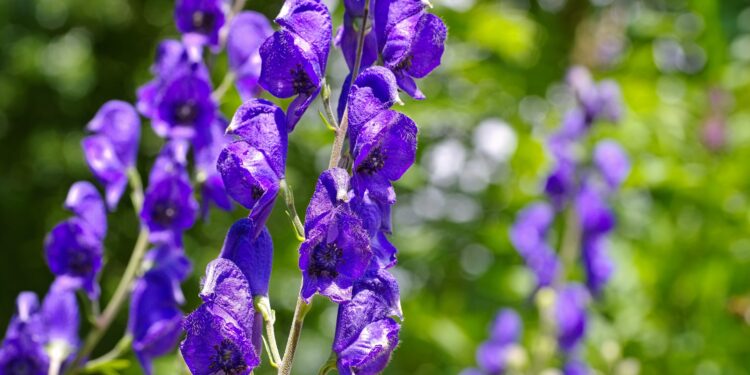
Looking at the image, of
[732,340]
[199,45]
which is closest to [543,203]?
[732,340]

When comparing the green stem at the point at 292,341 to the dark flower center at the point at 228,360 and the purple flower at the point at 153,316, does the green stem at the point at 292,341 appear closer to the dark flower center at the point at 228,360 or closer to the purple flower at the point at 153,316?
the dark flower center at the point at 228,360

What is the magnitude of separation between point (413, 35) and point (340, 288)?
30 cm

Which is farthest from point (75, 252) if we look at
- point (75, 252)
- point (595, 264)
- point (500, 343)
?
point (595, 264)

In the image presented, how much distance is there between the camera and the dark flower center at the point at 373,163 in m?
0.98

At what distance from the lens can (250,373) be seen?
952 mm

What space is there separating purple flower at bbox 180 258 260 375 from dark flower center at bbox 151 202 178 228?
52 centimetres

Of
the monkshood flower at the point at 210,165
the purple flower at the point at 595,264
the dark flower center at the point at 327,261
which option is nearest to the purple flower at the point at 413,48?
the dark flower center at the point at 327,261

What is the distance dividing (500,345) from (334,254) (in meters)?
1.58

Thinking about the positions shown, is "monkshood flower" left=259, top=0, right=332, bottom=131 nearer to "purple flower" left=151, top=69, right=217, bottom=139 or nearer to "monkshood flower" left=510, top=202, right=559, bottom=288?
"purple flower" left=151, top=69, right=217, bottom=139

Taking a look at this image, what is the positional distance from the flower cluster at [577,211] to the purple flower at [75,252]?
1.30 meters

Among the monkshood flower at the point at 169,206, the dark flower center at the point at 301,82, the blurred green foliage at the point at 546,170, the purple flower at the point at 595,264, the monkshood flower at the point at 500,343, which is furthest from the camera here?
the blurred green foliage at the point at 546,170

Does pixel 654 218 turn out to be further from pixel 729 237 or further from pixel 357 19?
pixel 357 19

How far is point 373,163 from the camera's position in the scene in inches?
38.9

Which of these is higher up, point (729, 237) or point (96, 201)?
point (96, 201)
